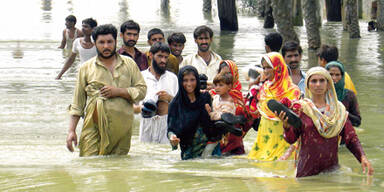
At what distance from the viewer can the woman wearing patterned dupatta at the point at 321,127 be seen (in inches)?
233

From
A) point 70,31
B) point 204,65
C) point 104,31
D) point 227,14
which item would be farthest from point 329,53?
point 227,14

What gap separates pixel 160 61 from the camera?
28.1 ft

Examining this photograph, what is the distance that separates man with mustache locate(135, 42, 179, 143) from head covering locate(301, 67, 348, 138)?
2.82 meters

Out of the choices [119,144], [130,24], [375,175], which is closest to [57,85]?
[130,24]

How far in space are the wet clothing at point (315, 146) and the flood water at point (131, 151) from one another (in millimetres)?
109

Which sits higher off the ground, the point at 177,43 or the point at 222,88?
the point at 177,43

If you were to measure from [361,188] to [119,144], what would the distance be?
8.58 ft

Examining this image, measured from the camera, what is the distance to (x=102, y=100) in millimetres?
7344

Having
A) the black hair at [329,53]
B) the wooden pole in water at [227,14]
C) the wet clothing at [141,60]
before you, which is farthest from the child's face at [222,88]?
the wooden pole in water at [227,14]

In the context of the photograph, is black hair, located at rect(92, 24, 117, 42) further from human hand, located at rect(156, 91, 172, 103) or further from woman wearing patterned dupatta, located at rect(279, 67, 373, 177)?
woman wearing patterned dupatta, located at rect(279, 67, 373, 177)

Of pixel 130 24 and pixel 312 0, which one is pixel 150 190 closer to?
pixel 130 24

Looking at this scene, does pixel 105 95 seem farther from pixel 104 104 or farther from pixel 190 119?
pixel 190 119

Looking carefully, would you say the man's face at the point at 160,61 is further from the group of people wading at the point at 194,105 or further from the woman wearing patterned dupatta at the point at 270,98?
the woman wearing patterned dupatta at the point at 270,98

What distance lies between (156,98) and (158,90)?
9cm
